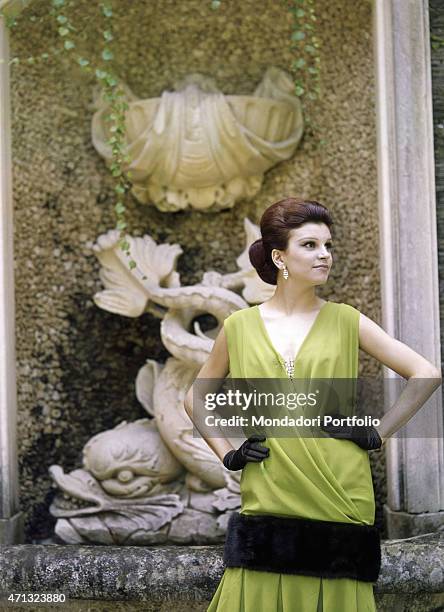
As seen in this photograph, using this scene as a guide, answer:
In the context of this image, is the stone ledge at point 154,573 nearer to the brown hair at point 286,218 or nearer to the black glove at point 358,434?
the black glove at point 358,434

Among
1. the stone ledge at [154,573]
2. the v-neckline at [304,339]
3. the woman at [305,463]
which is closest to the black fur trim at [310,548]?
the woman at [305,463]

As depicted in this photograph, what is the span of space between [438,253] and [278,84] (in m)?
0.89

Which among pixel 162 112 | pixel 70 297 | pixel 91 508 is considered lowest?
pixel 91 508

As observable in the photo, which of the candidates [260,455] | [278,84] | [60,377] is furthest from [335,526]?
[278,84]

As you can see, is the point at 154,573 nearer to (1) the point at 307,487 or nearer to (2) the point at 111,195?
(1) the point at 307,487

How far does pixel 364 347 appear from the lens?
1.86m

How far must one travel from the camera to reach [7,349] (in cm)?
289

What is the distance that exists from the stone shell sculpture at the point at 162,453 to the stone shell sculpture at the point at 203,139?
0.23 m

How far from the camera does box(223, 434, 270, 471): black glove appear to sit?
69.6 inches

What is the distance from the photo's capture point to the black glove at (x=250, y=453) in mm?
1769

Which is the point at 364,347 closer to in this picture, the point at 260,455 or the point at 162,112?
the point at 260,455

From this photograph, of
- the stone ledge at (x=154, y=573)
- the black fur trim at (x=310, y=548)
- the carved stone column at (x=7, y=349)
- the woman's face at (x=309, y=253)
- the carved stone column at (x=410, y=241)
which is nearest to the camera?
the black fur trim at (x=310, y=548)

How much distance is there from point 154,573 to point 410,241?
1230mm

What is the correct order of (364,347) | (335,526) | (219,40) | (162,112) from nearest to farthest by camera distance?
(335,526), (364,347), (162,112), (219,40)
